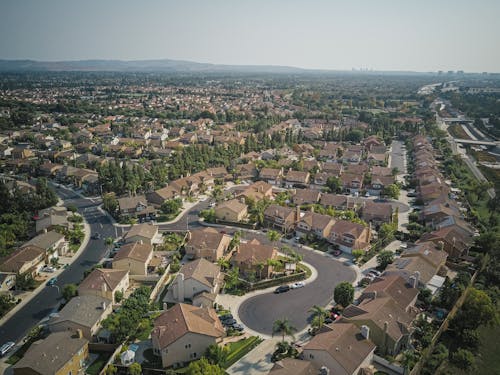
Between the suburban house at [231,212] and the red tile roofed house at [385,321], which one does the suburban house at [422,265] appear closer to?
the red tile roofed house at [385,321]

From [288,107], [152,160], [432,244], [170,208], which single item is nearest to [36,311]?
[170,208]

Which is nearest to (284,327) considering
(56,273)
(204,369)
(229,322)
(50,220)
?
(229,322)

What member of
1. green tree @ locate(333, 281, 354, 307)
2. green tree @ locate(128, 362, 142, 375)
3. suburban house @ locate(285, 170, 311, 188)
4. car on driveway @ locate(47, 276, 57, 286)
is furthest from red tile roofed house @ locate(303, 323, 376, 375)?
suburban house @ locate(285, 170, 311, 188)

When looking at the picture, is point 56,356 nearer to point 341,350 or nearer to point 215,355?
point 215,355

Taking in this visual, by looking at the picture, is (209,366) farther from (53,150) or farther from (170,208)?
(53,150)

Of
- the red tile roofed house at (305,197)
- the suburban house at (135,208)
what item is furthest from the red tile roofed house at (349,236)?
the suburban house at (135,208)
